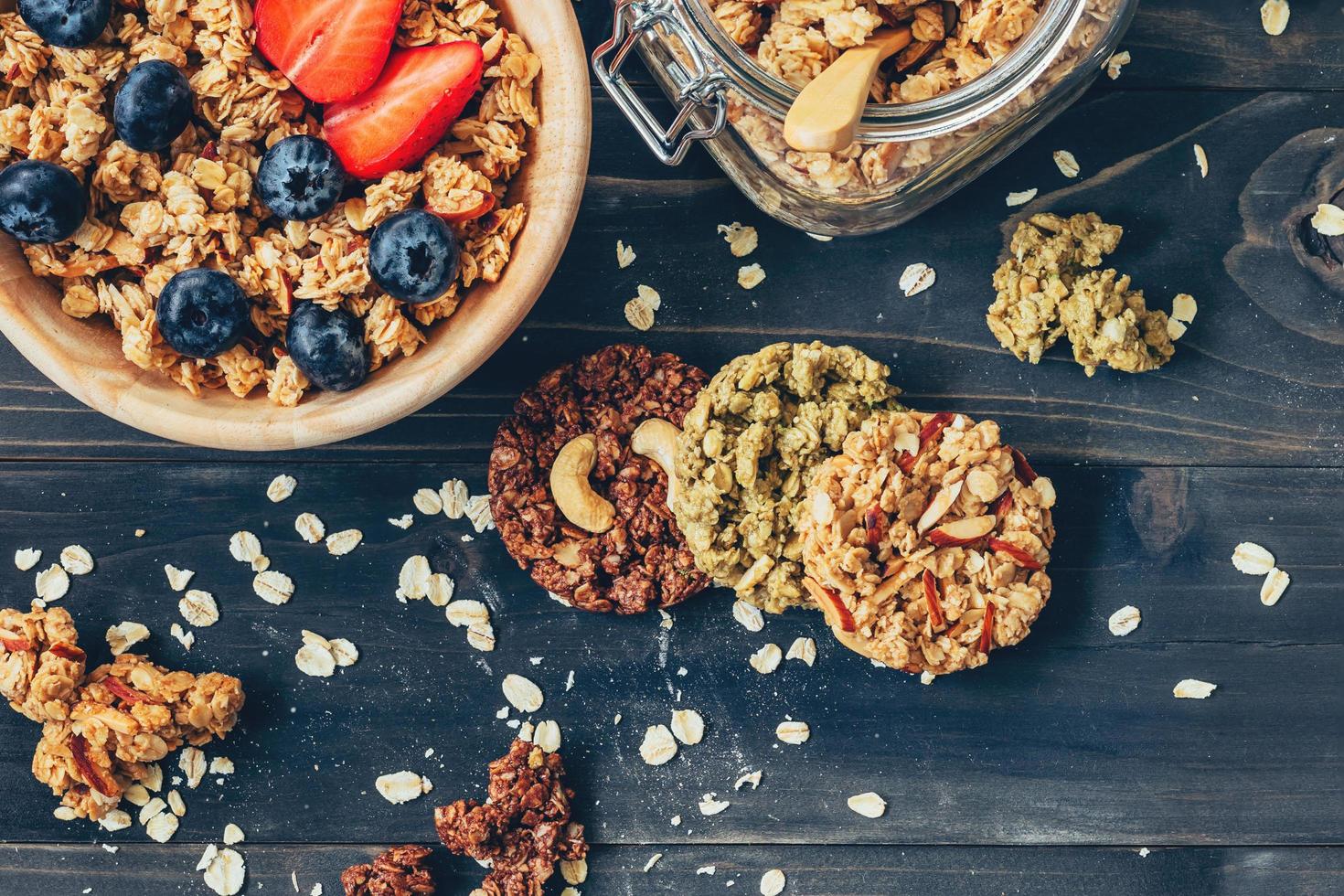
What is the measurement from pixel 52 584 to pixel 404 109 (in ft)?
2.37

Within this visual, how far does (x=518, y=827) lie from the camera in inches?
48.9

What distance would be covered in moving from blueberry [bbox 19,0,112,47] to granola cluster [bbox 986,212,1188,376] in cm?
91

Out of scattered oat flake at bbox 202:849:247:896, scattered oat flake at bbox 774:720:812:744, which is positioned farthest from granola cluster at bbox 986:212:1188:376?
scattered oat flake at bbox 202:849:247:896

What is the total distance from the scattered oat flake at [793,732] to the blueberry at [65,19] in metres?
0.97

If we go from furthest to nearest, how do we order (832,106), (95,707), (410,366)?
(95,707)
(410,366)
(832,106)

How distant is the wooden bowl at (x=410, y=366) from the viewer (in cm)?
100

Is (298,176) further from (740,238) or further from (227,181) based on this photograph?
(740,238)

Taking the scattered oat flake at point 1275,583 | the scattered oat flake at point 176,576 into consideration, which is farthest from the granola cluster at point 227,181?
the scattered oat flake at point 1275,583

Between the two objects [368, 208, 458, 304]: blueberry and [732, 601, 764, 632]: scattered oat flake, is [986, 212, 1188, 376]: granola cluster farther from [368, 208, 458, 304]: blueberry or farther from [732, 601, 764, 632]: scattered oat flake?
[368, 208, 458, 304]: blueberry

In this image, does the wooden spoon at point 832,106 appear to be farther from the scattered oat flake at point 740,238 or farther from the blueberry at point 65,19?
the blueberry at point 65,19

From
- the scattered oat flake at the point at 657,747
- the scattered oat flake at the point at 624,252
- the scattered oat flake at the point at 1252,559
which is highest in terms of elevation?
the scattered oat flake at the point at 624,252

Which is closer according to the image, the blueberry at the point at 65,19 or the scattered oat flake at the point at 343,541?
the blueberry at the point at 65,19

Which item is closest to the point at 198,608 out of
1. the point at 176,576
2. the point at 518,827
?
the point at 176,576

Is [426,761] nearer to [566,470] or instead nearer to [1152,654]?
[566,470]
